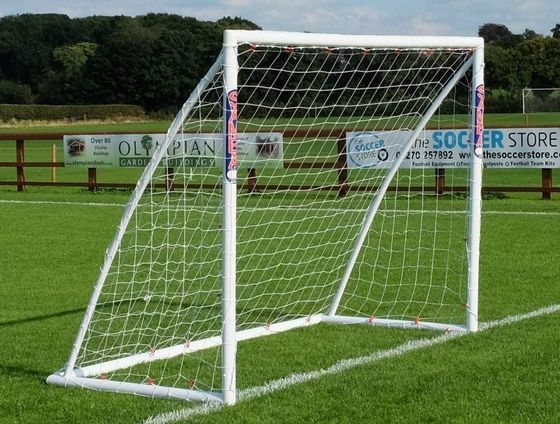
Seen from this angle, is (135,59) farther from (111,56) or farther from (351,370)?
(351,370)

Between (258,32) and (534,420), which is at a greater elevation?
(258,32)

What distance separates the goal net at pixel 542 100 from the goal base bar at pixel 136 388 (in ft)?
149

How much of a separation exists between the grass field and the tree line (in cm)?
2114

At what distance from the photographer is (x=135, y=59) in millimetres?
79062

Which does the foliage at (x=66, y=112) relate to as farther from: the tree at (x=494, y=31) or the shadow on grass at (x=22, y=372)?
the shadow on grass at (x=22, y=372)

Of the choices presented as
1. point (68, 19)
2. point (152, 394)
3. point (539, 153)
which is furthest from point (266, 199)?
point (68, 19)

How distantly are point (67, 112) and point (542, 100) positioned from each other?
37.0 metres

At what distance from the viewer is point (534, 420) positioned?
5973mm

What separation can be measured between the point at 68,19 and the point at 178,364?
11681cm

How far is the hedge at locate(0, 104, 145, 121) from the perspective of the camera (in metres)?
71.9

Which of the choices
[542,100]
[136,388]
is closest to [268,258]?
[136,388]

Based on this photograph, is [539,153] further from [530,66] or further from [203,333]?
[530,66]

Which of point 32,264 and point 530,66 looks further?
point 530,66

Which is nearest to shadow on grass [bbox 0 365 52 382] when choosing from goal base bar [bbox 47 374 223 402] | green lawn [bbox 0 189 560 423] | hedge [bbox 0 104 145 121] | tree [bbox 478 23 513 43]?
green lawn [bbox 0 189 560 423]
